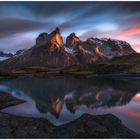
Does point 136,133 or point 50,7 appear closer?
point 136,133

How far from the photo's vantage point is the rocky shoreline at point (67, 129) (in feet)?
47.5

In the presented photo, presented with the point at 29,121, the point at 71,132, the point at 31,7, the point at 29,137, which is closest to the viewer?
the point at 29,137

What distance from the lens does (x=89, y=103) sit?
28.6 meters

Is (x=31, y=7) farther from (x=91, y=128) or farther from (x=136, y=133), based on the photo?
(x=136, y=133)

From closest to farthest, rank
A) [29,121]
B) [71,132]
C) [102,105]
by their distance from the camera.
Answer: [71,132], [29,121], [102,105]

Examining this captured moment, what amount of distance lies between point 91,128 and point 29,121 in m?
4.97

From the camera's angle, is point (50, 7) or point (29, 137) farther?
point (50, 7)

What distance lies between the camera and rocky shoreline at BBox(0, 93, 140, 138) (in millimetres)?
14492

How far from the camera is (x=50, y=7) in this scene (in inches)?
841

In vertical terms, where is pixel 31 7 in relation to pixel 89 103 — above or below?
above

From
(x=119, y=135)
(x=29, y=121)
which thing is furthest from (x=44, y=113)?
(x=119, y=135)

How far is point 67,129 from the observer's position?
52.3 feet

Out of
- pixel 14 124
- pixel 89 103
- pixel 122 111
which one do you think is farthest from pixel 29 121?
pixel 89 103

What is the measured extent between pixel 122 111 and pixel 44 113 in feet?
25.4
